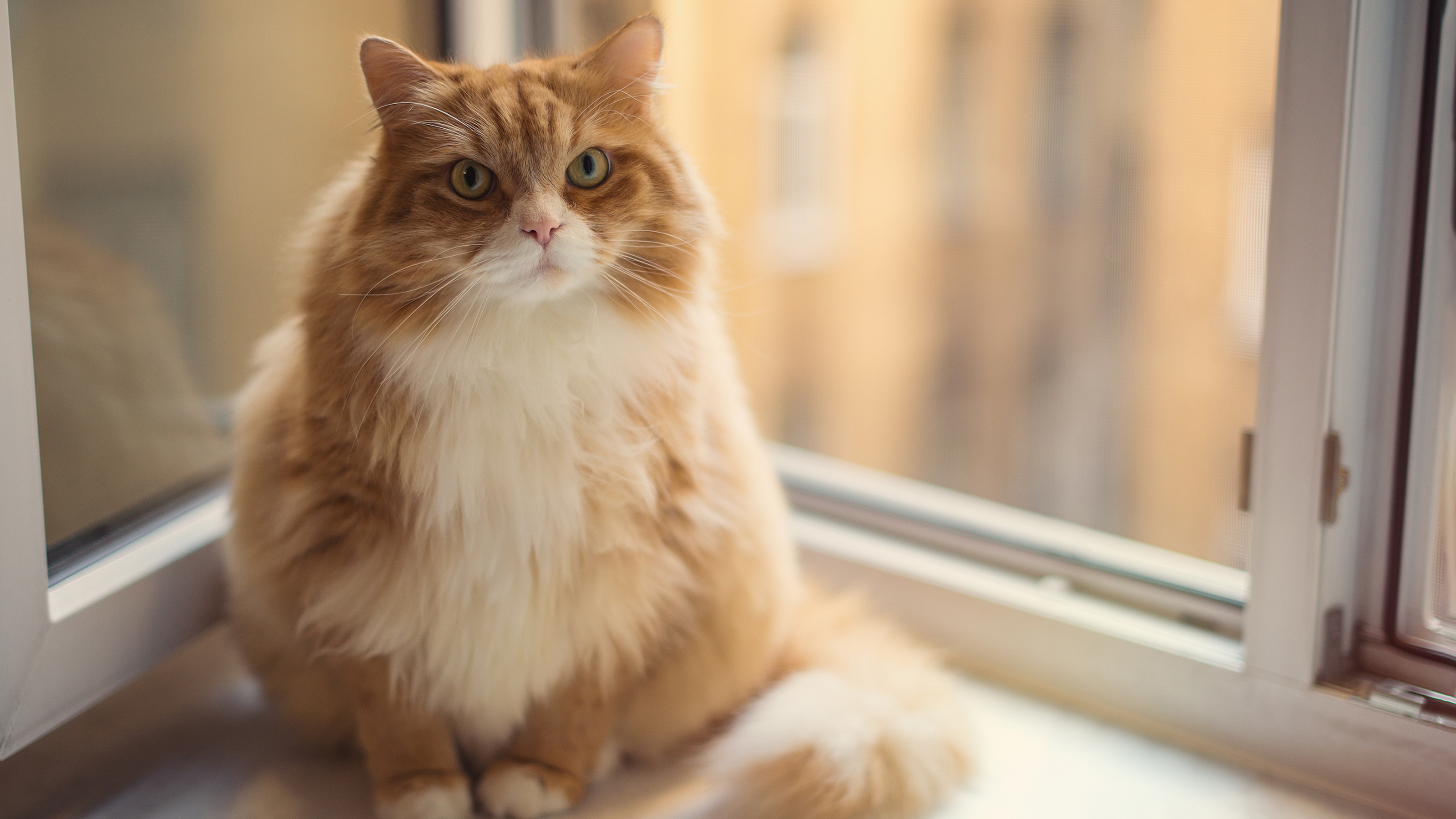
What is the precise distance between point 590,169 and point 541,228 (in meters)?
0.14

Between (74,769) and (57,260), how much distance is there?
2.03ft

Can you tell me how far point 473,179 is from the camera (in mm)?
1019

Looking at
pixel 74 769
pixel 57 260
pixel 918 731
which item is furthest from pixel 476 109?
pixel 74 769

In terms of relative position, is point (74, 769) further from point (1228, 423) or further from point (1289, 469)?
point (1228, 423)

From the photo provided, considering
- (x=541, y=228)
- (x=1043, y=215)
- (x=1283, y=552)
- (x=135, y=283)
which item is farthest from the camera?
(x=1043, y=215)

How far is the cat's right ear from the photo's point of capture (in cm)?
100

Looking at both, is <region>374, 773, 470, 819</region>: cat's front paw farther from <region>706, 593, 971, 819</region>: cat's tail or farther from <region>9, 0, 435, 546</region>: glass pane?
<region>9, 0, 435, 546</region>: glass pane

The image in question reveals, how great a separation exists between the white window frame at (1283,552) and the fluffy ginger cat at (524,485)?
0.18m

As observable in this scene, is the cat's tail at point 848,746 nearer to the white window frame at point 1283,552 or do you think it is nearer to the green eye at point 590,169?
the white window frame at point 1283,552

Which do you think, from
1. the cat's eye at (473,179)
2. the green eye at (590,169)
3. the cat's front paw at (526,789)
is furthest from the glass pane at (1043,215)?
the cat's front paw at (526,789)

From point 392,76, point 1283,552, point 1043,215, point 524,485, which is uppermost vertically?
point 392,76

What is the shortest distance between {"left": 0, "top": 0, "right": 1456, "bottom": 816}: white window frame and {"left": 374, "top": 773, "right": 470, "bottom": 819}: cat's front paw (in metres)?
0.38

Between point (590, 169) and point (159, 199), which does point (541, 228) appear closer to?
point (590, 169)

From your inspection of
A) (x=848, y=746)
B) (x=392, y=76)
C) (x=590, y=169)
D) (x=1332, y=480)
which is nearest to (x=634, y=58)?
(x=590, y=169)
